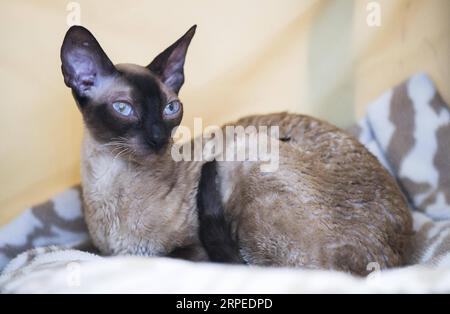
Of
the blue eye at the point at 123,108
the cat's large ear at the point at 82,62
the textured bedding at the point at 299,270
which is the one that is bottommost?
the textured bedding at the point at 299,270

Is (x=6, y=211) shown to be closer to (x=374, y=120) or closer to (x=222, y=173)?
(x=222, y=173)

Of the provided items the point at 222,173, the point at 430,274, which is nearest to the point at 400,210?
the point at 430,274

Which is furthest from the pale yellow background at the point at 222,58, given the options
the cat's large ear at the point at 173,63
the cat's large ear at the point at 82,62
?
the cat's large ear at the point at 82,62

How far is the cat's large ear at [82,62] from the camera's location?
132cm

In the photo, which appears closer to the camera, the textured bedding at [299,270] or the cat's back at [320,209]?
the textured bedding at [299,270]

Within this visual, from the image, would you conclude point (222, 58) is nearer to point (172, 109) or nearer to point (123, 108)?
point (172, 109)

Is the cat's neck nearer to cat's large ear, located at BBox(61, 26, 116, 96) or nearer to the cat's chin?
the cat's chin

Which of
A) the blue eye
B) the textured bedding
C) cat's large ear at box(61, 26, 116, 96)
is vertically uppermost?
cat's large ear at box(61, 26, 116, 96)

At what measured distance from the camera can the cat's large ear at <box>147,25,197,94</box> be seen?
1.49 metres

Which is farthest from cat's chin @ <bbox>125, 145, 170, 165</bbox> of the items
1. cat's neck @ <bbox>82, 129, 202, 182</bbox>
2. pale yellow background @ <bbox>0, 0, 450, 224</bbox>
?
pale yellow background @ <bbox>0, 0, 450, 224</bbox>

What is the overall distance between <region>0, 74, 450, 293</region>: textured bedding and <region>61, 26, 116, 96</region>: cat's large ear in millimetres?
460

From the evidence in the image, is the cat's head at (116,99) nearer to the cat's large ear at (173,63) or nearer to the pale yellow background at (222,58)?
the cat's large ear at (173,63)

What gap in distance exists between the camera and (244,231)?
1411 mm

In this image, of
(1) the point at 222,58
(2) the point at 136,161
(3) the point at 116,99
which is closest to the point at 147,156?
(2) the point at 136,161
